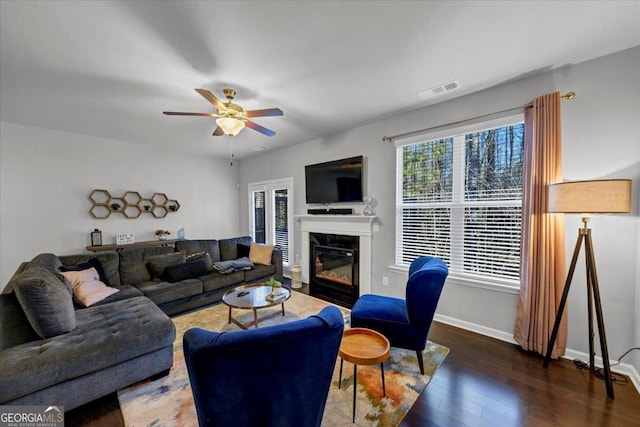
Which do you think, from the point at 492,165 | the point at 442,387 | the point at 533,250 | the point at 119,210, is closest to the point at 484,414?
the point at 442,387

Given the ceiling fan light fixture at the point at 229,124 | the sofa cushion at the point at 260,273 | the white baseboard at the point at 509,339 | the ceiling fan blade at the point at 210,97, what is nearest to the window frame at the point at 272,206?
the sofa cushion at the point at 260,273

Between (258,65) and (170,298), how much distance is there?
286 centimetres

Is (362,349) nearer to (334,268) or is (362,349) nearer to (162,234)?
(334,268)

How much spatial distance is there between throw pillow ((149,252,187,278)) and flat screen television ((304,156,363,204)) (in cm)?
230

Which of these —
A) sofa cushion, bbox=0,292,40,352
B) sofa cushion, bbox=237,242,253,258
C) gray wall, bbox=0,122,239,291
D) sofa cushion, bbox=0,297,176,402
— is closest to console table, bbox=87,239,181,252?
gray wall, bbox=0,122,239,291

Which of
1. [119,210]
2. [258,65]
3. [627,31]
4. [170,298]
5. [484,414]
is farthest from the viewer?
[119,210]

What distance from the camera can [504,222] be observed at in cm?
258

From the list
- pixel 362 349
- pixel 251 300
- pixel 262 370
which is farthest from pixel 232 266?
pixel 262 370

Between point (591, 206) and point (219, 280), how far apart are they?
3998 millimetres

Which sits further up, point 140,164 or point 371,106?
point 371,106

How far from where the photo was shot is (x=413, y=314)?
1.97 meters

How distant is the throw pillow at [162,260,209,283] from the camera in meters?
3.25

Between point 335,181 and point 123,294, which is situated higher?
point 335,181

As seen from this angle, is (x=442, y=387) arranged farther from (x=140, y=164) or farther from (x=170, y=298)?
(x=140, y=164)
